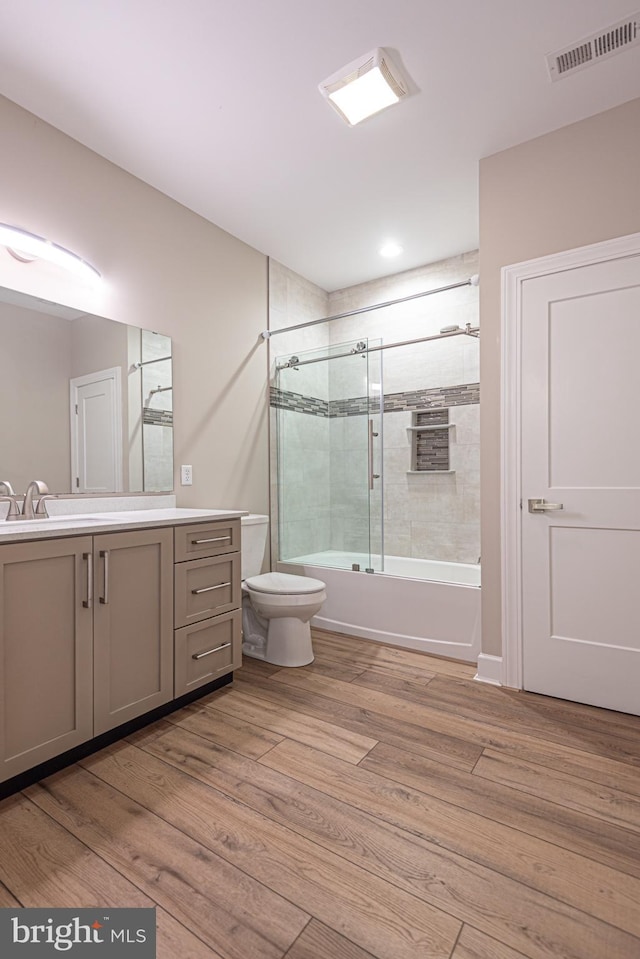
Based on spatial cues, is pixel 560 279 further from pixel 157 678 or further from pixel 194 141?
pixel 157 678

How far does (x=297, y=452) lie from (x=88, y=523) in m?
1.87

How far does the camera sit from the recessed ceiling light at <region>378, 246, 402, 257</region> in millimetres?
3344

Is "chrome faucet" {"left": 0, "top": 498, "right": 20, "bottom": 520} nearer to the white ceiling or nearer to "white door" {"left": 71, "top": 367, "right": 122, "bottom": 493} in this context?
"white door" {"left": 71, "top": 367, "right": 122, "bottom": 493}

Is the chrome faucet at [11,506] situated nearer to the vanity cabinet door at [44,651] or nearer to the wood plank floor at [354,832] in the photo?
the vanity cabinet door at [44,651]

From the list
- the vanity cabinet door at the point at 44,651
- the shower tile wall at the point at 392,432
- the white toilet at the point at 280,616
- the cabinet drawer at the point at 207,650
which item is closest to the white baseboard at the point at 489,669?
the white toilet at the point at 280,616

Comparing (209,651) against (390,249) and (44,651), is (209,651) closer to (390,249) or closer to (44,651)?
(44,651)

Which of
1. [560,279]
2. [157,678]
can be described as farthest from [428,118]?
[157,678]

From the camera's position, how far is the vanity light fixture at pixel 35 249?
1.99 m

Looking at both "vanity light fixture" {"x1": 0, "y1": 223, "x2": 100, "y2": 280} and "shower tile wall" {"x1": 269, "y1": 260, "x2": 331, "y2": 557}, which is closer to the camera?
"vanity light fixture" {"x1": 0, "y1": 223, "x2": 100, "y2": 280}

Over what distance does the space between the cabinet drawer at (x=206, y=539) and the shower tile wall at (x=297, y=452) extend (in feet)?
3.71

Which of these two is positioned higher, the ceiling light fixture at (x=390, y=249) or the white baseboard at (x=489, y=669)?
the ceiling light fixture at (x=390, y=249)

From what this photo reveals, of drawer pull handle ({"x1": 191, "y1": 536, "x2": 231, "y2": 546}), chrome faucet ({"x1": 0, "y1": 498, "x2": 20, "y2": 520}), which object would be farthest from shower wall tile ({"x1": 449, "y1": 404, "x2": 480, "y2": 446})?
chrome faucet ({"x1": 0, "y1": 498, "x2": 20, "y2": 520})

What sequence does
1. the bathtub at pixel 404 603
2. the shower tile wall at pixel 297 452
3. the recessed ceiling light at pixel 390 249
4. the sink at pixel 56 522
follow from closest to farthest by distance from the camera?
the sink at pixel 56 522 → the bathtub at pixel 404 603 → the recessed ceiling light at pixel 390 249 → the shower tile wall at pixel 297 452

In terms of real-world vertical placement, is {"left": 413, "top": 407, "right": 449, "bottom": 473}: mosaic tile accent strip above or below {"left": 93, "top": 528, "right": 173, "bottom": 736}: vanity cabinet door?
above
